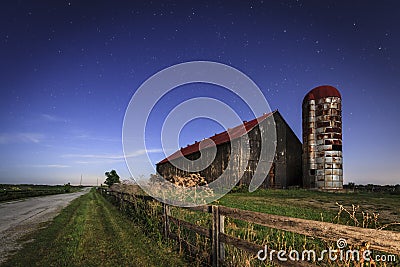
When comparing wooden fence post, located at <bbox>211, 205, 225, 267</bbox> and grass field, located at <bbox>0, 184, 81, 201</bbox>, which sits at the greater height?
wooden fence post, located at <bbox>211, 205, 225, 267</bbox>

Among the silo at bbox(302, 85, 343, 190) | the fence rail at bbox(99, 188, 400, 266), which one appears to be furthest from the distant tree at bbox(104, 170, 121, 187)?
the fence rail at bbox(99, 188, 400, 266)

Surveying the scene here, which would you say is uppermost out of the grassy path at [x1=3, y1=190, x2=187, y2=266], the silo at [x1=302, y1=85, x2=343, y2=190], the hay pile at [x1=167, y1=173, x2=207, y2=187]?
the silo at [x1=302, y1=85, x2=343, y2=190]

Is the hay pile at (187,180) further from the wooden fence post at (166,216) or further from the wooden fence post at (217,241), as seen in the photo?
the wooden fence post at (217,241)

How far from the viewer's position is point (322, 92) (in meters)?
27.9

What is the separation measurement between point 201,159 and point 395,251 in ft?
98.4

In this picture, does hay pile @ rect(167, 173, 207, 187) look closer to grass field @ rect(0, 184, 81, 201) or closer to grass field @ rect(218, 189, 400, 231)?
grass field @ rect(218, 189, 400, 231)

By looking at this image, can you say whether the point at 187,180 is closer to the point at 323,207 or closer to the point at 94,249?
the point at 323,207

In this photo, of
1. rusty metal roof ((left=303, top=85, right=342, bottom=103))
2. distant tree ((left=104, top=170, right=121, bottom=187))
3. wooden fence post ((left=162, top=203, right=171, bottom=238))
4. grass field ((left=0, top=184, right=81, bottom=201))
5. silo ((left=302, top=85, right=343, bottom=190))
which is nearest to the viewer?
wooden fence post ((left=162, top=203, right=171, bottom=238))

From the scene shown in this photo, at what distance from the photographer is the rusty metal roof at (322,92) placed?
90.5 feet

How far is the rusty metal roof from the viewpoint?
2758 centimetres

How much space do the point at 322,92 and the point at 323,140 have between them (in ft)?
15.3

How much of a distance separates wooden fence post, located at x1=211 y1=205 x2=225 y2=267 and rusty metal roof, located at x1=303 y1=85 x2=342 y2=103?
25.3m

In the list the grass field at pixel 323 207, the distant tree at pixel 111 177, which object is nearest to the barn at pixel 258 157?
the grass field at pixel 323 207

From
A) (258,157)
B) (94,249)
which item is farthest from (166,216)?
(258,157)
